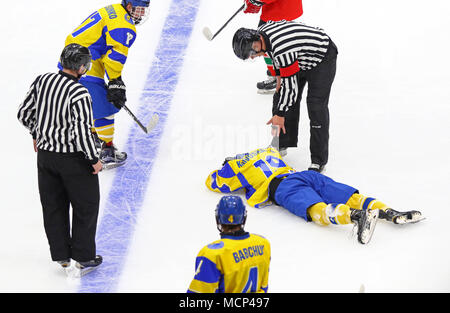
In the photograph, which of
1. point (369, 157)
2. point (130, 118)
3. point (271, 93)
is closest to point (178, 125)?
point (130, 118)

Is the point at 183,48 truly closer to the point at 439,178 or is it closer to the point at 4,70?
the point at 4,70

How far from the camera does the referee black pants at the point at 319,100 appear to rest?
4.80m

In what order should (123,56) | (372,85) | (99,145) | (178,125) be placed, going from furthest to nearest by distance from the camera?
(372,85) < (178,125) < (99,145) < (123,56)

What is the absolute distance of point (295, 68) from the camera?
15.2 ft

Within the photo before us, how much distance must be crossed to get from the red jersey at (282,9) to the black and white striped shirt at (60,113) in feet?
6.63

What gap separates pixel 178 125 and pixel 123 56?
32.6 inches

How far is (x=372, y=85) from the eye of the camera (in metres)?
5.88

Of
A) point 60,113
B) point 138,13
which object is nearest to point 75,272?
point 60,113

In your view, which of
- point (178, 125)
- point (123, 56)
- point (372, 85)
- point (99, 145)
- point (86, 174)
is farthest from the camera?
point (372, 85)

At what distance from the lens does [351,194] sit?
440 centimetres

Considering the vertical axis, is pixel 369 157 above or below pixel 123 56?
below

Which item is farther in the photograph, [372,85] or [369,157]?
[372,85]

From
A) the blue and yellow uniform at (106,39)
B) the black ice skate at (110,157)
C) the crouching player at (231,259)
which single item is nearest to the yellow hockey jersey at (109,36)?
the blue and yellow uniform at (106,39)

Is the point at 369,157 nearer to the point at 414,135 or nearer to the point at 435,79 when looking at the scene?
the point at 414,135
